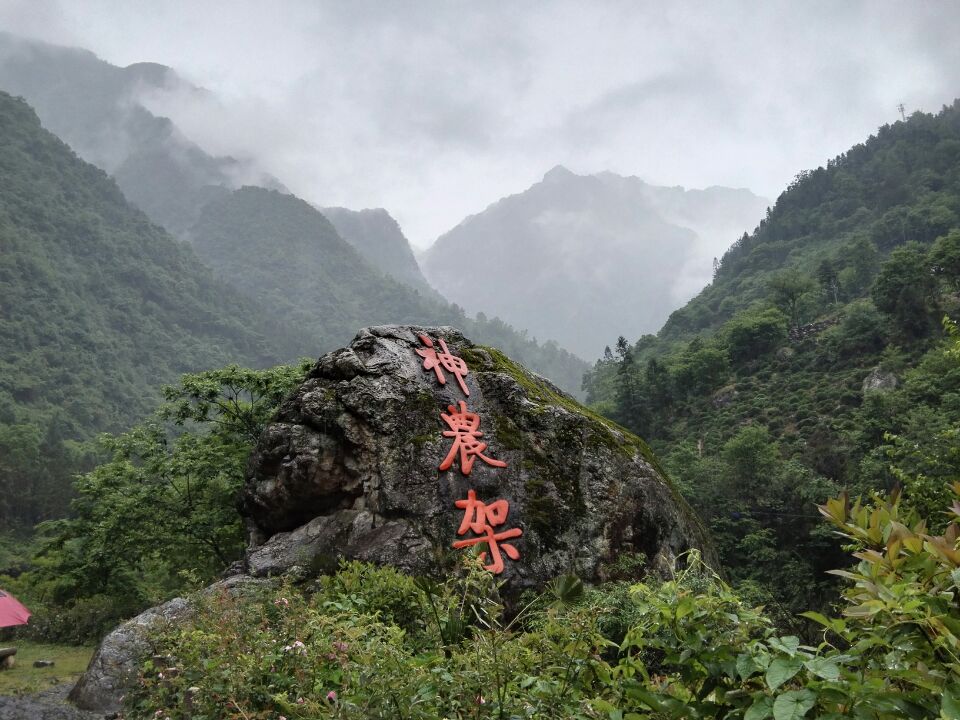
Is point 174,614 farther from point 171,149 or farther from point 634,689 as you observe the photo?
point 171,149

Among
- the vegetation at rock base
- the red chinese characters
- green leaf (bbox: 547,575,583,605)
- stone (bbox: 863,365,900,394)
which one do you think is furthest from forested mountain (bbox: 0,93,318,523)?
stone (bbox: 863,365,900,394)

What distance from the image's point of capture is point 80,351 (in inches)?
2031

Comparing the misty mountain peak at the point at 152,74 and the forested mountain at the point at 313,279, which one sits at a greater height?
the misty mountain peak at the point at 152,74

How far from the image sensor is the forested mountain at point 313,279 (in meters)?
91.8

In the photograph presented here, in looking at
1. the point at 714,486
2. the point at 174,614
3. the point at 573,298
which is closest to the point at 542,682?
the point at 174,614

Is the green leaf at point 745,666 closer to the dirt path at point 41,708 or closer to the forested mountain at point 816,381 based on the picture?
the dirt path at point 41,708

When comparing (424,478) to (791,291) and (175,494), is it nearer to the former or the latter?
(175,494)

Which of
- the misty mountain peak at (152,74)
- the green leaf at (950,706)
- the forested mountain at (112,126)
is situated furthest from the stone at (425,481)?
the misty mountain peak at (152,74)

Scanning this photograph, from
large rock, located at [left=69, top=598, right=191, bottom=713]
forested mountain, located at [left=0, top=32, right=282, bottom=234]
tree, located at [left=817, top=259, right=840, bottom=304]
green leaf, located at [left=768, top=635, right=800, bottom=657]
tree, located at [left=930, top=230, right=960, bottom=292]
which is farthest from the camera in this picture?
forested mountain, located at [left=0, top=32, right=282, bottom=234]

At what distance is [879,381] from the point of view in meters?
25.2

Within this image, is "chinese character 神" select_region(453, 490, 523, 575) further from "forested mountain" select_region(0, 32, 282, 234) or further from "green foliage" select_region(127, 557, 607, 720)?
"forested mountain" select_region(0, 32, 282, 234)

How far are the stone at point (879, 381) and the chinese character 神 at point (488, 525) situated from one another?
867 inches

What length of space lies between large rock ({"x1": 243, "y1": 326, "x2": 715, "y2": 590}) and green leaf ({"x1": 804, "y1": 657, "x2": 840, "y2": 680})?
17.4ft

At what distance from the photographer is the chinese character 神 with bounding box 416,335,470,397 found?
768 cm
